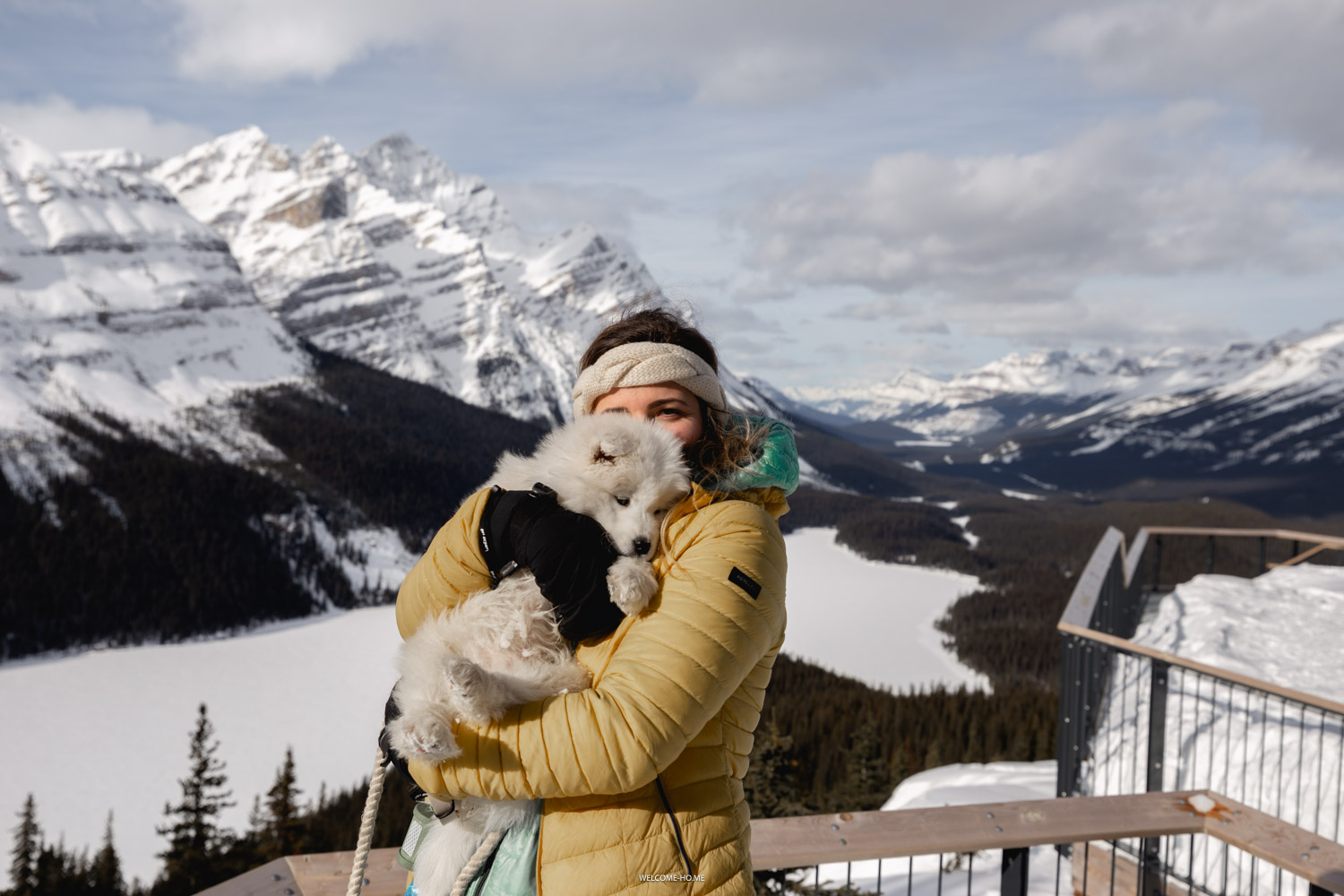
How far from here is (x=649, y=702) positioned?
158 cm

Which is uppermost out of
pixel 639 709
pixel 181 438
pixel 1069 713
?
pixel 181 438

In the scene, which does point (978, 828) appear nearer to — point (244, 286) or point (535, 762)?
point (535, 762)

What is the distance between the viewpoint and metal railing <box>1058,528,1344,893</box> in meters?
6.34

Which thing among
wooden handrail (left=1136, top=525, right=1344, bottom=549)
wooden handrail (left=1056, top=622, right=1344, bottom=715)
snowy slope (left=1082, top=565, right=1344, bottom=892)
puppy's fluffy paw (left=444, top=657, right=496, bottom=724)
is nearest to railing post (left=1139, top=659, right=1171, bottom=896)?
wooden handrail (left=1056, top=622, right=1344, bottom=715)

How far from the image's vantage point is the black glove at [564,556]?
181 centimetres

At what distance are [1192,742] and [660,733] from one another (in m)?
8.24

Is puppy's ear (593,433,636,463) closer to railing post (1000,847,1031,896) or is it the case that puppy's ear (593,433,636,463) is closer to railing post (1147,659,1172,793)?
railing post (1000,847,1031,896)

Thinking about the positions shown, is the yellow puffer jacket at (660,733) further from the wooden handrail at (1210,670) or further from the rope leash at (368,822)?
the wooden handrail at (1210,670)

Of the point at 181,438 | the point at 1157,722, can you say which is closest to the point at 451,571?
the point at 1157,722

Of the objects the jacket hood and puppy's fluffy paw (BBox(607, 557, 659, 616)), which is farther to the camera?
the jacket hood

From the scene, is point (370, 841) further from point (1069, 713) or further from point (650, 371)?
point (1069, 713)

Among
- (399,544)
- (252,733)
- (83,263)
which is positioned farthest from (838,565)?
(83,263)

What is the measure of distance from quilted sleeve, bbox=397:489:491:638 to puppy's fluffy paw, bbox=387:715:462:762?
35cm

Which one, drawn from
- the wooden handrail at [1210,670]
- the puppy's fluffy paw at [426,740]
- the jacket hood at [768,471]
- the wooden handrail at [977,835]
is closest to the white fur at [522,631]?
the puppy's fluffy paw at [426,740]
